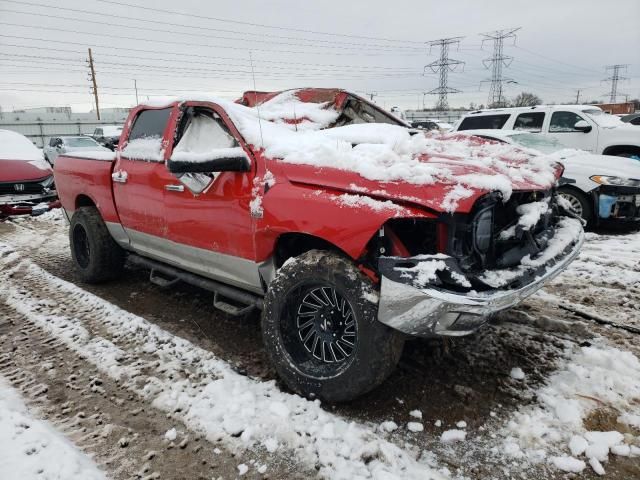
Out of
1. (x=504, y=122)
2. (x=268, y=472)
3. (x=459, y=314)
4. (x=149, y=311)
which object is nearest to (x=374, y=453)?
(x=268, y=472)

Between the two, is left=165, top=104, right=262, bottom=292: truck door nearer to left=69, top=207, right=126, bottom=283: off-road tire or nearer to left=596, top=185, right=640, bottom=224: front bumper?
left=69, top=207, right=126, bottom=283: off-road tire

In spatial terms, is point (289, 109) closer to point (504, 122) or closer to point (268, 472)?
point (268, 472)

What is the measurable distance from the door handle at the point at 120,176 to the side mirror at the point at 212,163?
1.46 metres

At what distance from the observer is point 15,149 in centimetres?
963

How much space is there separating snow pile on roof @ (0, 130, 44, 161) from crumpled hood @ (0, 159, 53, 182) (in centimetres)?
31

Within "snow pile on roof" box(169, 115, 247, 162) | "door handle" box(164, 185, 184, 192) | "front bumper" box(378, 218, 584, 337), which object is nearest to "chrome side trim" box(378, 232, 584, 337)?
"front bumper" box(378, 218, 584, 337)

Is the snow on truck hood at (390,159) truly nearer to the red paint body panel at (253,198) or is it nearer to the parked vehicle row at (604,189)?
the red paint body panel at (253,198)

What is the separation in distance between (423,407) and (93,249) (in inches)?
149

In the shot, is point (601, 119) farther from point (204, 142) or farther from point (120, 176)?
point (120, 176)

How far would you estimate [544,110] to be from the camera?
957 centimetres

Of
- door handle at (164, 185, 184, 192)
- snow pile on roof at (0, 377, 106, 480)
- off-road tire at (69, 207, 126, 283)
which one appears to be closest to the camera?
snow pile on roof at (0, 377, 106, 480)

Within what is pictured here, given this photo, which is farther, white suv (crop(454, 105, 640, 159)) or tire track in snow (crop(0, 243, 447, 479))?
white suv (crop(454, 105, 640, 159))

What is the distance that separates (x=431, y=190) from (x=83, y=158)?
13.7 feet

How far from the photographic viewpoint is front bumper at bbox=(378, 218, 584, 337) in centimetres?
223
